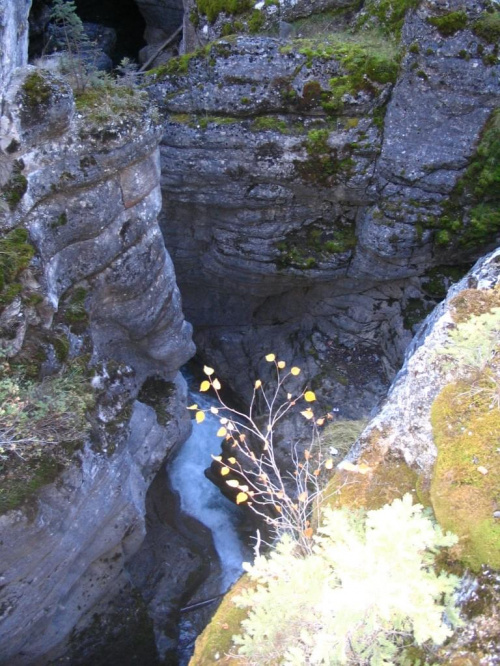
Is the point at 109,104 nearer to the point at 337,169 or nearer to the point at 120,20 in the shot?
the point at 337,169

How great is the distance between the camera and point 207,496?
1310 centimetres

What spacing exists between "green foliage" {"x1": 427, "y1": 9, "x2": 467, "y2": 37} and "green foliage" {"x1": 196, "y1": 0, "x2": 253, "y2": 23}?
11.8 ft

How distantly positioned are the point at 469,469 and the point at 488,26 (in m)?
7.06

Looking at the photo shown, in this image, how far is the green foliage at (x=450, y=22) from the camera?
8125mm

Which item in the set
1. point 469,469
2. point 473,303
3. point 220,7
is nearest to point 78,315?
point 473,303

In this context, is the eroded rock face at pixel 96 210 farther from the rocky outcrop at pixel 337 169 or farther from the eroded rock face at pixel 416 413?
the eroded rock face at pixel 416 413

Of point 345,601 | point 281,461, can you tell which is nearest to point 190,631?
point 281,461

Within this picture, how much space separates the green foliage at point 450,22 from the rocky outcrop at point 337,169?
0.21 feet

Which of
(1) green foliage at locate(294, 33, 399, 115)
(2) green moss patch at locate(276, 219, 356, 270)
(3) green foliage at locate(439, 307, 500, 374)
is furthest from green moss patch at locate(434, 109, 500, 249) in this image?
(3) green foliage at locate(439, 307, 500, 374)

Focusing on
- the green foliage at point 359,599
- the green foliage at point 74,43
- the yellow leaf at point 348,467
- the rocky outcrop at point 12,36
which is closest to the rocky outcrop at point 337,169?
the green foliage at point 74,43

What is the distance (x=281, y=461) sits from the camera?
1246 centimetres

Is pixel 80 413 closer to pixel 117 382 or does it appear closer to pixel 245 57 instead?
pixel 117 382

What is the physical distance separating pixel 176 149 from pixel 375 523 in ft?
26.9

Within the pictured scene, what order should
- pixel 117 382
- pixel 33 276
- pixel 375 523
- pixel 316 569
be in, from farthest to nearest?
pixel 117 382
pixel 33 276
pixel 316 569
pixel 375 523
